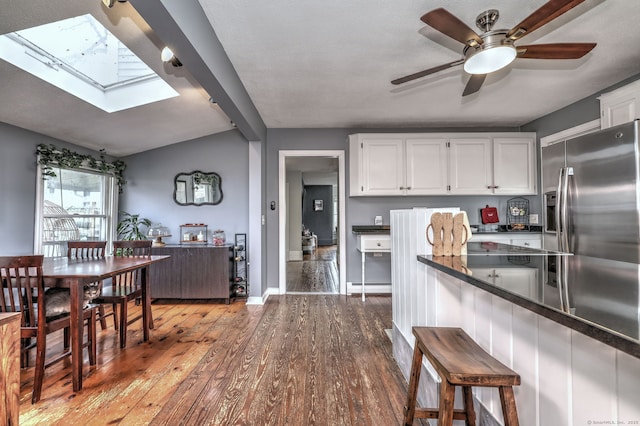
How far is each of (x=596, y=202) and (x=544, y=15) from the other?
5.26ft

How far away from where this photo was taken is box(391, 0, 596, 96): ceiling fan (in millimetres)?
Answer: 1512

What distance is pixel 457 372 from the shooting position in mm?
993

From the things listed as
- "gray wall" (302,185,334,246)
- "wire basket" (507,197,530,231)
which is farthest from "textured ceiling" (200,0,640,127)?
"gray wall" (302,185,334,246)

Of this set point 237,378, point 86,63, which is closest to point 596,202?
point 237,378

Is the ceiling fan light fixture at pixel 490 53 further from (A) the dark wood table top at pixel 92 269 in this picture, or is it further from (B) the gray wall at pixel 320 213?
(B) the gray wall at pixel 320 213

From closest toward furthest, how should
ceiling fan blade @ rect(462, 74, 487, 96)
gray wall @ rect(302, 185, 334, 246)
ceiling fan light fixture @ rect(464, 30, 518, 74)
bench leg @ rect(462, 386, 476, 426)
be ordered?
bench leg @ rect(462, 386, 476, 426)
ceiling fan light fixture @ rect(464, 30, 518, 74)
ceiling fan blade @ rect(462, 74, 487, 96)
gray wall @ rect(302, 185, 334, 246)

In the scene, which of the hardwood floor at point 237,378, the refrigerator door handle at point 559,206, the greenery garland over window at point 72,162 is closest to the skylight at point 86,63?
the greenery garland over window at point 72,162

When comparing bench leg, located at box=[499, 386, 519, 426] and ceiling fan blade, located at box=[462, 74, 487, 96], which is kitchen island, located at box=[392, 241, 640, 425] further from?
ceiling fan blade, located at box=[462, 74, 487, 96]

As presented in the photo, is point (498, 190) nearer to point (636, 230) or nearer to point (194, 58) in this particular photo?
point (636, 230)

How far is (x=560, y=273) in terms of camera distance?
1166 mm

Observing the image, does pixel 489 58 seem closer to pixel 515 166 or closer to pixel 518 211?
pixel 515 166

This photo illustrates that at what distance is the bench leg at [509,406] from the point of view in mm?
969

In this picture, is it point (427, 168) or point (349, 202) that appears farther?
point (349, 202)

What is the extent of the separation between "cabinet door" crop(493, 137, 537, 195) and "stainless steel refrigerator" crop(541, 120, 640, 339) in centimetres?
94
